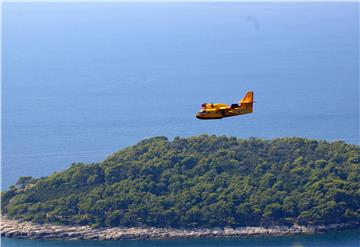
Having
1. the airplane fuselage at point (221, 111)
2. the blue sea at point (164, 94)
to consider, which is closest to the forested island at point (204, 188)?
the blue sea at point (164, 94)

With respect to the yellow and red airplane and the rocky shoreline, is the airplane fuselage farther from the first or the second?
the rocky shoreline

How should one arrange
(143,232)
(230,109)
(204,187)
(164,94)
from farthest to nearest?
(164,94) → (204,187) → (143,232) → (230,109)

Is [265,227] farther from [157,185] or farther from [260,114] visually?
[260,114]

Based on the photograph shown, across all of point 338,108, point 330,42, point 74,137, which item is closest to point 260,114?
point 338,108

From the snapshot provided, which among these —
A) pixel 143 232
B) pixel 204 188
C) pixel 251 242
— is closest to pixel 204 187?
pixel 204 188

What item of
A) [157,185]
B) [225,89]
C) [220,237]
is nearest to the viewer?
[220,237]

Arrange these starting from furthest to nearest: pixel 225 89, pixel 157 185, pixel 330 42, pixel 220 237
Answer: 1. pixel 330 42
2. pixel 225 89
3. pixel 157 185
4. pixel 220 237

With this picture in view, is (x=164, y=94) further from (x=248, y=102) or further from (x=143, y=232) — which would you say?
(x=248, y=102)
